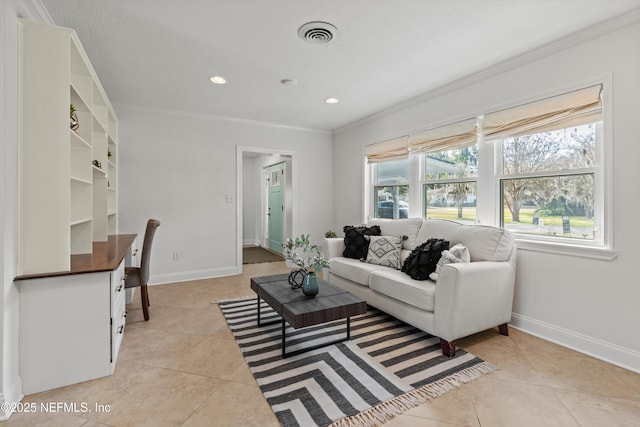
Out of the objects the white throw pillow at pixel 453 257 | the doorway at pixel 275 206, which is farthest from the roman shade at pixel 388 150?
the doorway at pixel 275 206

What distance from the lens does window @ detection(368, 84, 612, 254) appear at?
234 cm

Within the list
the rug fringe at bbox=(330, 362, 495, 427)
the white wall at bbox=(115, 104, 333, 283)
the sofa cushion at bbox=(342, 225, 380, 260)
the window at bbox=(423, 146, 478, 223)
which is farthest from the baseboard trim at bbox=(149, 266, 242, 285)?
the rug fringe at bbox=(330, 362, 495, 427)

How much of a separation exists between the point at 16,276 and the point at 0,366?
0.47m

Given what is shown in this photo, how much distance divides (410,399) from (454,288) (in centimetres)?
83

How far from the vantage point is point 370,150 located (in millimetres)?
4555

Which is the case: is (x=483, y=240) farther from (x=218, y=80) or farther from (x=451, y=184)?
(x=218, y=80)

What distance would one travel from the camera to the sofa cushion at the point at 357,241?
353cm

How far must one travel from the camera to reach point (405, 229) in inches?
137

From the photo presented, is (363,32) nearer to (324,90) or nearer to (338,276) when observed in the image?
(324,90)

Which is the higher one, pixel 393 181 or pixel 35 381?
pixel 393 181

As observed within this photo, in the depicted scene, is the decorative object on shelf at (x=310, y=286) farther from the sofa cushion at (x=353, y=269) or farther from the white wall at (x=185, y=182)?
the white wall at (x=185, y=182)

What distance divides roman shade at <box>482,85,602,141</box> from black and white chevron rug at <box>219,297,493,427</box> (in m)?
1.98

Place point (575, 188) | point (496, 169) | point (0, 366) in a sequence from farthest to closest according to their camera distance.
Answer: point (496, 169) → point (575, 188) → point (0, 366)

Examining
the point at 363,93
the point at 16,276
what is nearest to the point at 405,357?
the point at 16,276
